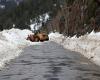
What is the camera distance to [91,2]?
4612 cm

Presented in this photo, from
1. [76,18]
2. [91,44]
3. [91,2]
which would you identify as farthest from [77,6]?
[91,44]

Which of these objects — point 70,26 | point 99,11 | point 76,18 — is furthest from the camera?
point 70,26

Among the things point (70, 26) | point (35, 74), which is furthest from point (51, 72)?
point (70, 26)

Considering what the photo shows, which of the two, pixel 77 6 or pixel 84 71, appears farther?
pixel 77 6

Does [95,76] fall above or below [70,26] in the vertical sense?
below

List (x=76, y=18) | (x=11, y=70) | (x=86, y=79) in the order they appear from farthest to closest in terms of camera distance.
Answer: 1. (x=76, y=18)
2. (x=11, y=70)
3. (x=86, y=79)

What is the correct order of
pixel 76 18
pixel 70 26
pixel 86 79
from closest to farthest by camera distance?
1. pixel 86 79
2. pixel 76 18
3. pixel 70 26

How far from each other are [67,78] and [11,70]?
142 inches

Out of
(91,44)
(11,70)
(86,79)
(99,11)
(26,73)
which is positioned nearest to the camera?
(86,79)

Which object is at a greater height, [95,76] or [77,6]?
[77,6]

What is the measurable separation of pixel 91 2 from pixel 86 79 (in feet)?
111

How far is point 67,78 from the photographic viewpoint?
1336cm

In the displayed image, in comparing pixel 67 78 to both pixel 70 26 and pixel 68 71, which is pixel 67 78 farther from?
pixel 70 26

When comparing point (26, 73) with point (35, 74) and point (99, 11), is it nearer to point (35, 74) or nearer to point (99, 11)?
point (35, 74)
